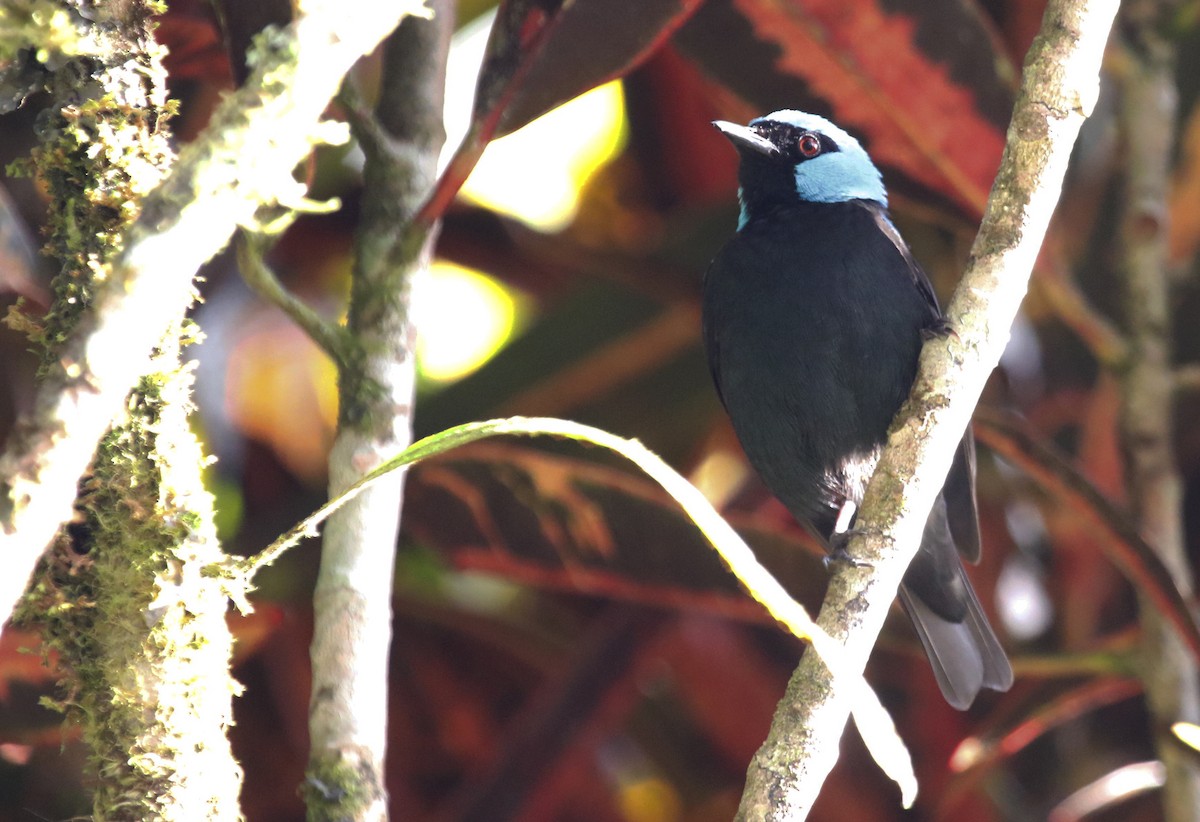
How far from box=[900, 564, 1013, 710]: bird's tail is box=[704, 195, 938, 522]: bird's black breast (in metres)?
0.34

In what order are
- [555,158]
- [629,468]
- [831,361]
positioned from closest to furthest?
[831,361], [629,468], [555,158]

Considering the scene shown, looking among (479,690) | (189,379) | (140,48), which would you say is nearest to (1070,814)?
(479,690)

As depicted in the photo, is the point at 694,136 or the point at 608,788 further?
the point at 694,136

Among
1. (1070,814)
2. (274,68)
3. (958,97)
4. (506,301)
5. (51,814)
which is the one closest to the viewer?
(274,68)

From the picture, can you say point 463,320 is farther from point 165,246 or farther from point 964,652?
point 165,246

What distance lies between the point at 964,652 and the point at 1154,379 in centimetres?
70

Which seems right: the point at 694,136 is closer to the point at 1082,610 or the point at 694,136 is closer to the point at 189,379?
the point at 1082,610

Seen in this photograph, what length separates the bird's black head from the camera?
9.76 feet

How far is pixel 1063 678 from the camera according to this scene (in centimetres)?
273

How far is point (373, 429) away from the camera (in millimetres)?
1555

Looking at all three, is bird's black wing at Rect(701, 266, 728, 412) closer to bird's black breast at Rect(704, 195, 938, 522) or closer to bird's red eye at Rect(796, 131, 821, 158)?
bird's black breast at Rect(704, 195, 938, 522)

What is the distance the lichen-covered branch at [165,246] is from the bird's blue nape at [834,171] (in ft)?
6.55

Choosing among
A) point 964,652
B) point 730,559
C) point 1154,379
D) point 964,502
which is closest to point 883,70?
point 1154,379

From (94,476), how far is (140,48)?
0.45 meters
